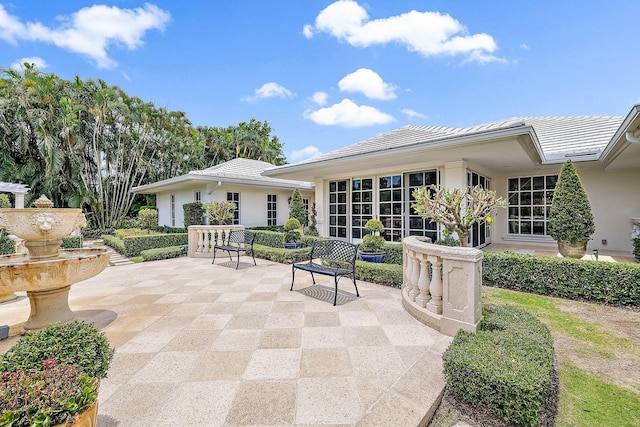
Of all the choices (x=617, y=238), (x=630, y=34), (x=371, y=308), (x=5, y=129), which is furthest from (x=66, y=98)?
(x=617, y=238)

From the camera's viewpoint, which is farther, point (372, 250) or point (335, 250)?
point (372, 250)

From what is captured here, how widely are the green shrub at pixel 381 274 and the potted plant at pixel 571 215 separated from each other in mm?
3714

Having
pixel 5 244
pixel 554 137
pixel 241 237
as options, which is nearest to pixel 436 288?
pixel 241 237

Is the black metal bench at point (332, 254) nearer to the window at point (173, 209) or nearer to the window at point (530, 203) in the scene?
the window at point (530, 203)

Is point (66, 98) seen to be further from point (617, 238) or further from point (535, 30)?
point (617, 238)

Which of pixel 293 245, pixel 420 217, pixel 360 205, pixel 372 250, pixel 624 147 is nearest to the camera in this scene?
pixel 624 147

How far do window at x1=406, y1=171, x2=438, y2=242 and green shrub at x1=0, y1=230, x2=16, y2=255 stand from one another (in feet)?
36.2

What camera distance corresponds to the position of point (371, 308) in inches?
157

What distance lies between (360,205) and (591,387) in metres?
7.66

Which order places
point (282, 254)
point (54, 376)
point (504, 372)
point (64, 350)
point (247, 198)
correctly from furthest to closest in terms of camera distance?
point (247, 198), point (282, 254), point (504, 372), point (64, 350), point (54, 376)

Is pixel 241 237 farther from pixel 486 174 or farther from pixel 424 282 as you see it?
pixel 486 174

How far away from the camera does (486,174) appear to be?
941cm

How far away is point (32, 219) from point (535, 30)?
1074 centimetres

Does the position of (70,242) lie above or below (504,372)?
above
